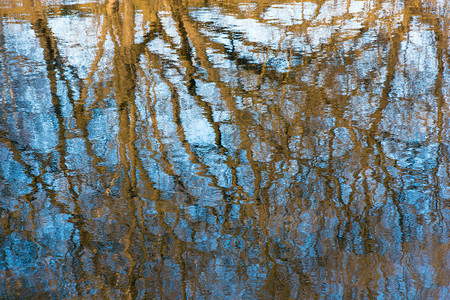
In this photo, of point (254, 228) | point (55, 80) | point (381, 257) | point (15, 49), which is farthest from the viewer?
point (15, 49)

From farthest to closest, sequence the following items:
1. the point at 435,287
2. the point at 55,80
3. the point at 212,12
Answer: the point at 212,12 → the point at 55,80 → the point at 435,287

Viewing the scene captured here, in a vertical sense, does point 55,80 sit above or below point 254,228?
above

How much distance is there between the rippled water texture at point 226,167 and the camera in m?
3.09

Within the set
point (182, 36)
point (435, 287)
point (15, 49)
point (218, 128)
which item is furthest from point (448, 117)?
point (15, 49)

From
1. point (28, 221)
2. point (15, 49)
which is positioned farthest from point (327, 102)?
point (15, 49)

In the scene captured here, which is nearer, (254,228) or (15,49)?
(254,228)

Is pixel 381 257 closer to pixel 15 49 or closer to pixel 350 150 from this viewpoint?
pixel 350 150

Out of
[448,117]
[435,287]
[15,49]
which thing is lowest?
[435,287]

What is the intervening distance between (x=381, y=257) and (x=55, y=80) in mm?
5724

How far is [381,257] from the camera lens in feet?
10.5

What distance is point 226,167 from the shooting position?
4566mm

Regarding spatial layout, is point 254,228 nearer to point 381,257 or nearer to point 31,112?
point 381,257

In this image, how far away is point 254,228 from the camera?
11.8ft

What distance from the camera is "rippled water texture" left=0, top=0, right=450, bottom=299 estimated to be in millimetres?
3090
